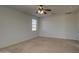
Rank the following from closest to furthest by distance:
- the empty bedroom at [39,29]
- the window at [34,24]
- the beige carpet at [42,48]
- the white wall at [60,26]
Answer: the beige carpet at [42,48]
the empty bedroom at [39,29]
the white wall at [60,26]
the window at [34,24]

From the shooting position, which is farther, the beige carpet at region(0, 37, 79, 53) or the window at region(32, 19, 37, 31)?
the window at region(32, 19, 37, 31)

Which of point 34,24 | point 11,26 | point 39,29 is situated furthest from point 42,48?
point 39,29

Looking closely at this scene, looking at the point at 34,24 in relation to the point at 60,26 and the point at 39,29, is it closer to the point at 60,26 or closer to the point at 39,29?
the point at 39,29

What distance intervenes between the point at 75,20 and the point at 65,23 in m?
0.87

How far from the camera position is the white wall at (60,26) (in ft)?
22.5

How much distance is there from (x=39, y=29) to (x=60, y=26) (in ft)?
7.42

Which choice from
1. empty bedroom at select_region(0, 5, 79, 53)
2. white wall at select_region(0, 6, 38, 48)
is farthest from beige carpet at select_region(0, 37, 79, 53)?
white wall at select_region(0, 6, 38, 48)

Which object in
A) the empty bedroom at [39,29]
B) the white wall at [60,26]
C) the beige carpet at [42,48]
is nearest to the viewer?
the beige carpet at [42,48]

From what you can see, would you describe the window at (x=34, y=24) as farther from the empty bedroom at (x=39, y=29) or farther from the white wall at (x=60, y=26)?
the white wall at (x=60, y=26)

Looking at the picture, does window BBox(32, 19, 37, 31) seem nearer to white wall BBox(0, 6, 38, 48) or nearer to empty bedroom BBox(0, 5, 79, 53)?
empty bedroom BBox(0, 5, 79, 53)

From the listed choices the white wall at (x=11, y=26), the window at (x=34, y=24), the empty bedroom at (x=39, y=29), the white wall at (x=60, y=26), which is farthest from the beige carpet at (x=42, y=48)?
the window at (x=34, y=24)

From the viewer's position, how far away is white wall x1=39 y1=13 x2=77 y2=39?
6.84 m
